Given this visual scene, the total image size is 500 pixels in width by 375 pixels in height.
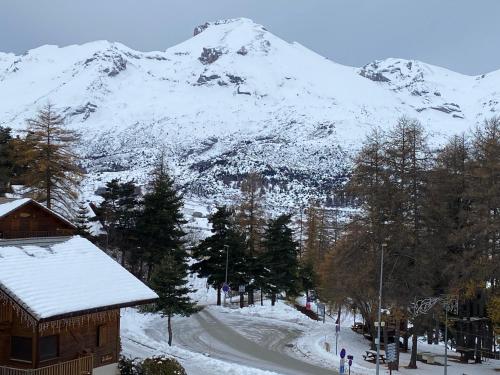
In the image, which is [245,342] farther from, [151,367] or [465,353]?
[151,367]

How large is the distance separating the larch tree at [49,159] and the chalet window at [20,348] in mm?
19999

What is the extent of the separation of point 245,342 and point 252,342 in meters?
0.67

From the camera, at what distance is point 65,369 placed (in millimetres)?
21500

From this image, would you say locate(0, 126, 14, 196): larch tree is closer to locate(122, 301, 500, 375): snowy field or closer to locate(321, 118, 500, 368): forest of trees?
locate(122, 301, 500, 375): snowy field

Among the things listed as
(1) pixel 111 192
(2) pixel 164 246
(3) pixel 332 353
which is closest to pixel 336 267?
(3) pixel 332 353

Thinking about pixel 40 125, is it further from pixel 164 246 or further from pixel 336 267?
pixel 336 267

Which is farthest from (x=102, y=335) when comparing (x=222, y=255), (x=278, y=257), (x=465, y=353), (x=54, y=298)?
(x=278, y=257)

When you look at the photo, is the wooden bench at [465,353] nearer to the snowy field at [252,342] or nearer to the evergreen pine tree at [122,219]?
the snowy field at [252,342]

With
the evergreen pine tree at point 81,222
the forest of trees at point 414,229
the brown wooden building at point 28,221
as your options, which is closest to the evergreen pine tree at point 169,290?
the forest of trees at point 414,229

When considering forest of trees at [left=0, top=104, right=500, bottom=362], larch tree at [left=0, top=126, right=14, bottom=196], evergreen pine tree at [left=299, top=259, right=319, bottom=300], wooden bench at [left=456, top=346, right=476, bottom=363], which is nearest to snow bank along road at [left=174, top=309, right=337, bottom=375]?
forest of trees at [left=0, top=104, right=500, bottom=362]

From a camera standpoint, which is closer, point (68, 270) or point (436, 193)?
point (68, 270)

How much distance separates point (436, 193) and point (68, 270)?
25.3 m

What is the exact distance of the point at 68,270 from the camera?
75.4ft

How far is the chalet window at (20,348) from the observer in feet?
70.8
